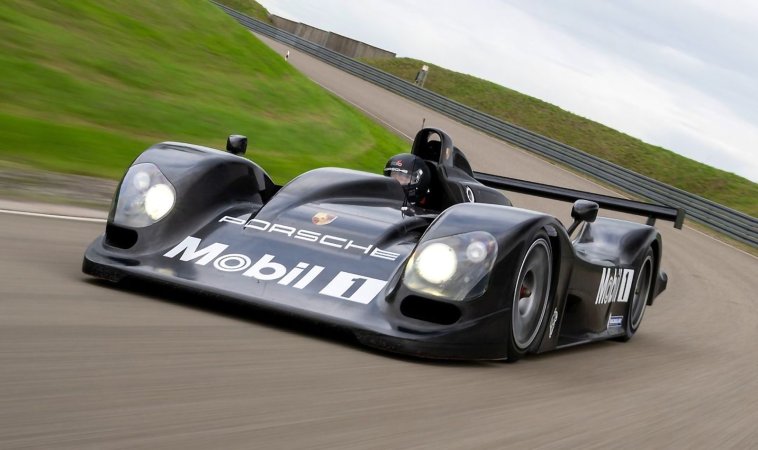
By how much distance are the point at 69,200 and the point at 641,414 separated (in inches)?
242

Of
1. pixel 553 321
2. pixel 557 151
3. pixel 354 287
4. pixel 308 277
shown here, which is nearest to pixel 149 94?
pixel 553 321

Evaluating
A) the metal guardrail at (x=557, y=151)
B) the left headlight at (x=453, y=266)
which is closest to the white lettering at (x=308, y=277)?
the left headlight at (x=453, y=266)

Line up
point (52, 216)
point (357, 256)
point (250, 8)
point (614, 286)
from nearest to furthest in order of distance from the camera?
point (357, 256) < point (614, 286) < point (52, 216) < point (250, 8)

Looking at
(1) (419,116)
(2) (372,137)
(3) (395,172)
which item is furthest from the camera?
(1) (419,116)

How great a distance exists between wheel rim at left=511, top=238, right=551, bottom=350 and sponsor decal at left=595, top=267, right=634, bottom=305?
1163 mm

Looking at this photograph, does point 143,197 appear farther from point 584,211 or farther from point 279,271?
point 584,211

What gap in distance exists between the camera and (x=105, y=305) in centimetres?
444

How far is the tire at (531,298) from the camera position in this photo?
5.01m

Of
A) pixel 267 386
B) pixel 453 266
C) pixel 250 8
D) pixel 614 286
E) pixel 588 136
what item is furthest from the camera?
pixel 250 8

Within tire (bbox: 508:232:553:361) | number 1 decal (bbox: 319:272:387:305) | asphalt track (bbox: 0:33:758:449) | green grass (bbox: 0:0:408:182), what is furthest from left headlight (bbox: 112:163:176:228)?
green grass (bbox: 0:0:408:182)

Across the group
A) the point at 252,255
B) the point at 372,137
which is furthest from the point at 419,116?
the point at 252,255

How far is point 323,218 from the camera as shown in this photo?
5.43 metres

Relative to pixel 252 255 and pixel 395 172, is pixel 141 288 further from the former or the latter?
pixel 395 172

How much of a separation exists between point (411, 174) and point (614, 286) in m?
1.52
